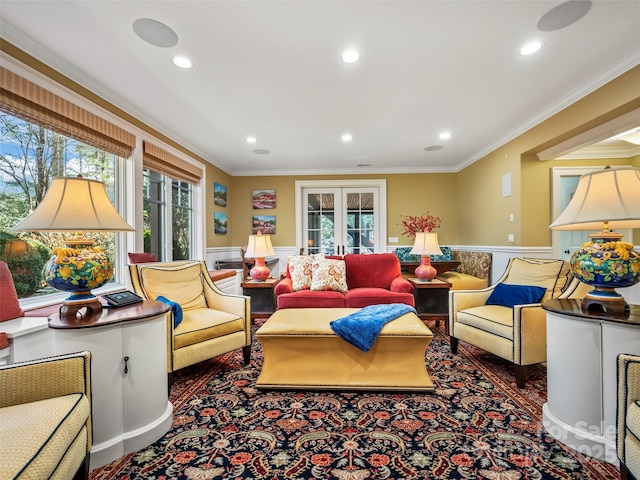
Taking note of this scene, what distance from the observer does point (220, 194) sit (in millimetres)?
5496

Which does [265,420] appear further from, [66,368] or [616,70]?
[616,70]

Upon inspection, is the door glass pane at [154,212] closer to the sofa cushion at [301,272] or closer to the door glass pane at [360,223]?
the sofa cushion at [301,272]

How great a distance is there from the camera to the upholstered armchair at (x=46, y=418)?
826 millimetres

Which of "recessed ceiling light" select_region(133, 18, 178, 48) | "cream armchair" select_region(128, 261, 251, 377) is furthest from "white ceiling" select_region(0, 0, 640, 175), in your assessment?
"cream armchair" select_region(128, 261, 251, 377)

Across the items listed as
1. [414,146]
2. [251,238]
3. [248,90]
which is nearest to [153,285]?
[251,238]

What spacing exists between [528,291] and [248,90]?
305 centimetres

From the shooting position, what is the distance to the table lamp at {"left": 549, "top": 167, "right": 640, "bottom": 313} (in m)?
1.45

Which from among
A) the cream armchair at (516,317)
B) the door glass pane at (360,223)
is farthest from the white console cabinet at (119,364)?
the door glass pane at (360,223)

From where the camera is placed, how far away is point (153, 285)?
2.41 metres

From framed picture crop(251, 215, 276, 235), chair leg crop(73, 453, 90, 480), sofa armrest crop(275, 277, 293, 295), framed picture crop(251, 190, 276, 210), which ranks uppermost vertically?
framed picture crop(251, 190, 276, 210)

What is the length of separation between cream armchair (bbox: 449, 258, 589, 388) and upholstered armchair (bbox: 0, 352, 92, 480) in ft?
8.13

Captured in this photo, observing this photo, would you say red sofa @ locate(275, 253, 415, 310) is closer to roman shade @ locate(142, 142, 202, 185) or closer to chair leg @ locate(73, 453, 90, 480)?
roman shade @ locate(142, 142, 202, 185)

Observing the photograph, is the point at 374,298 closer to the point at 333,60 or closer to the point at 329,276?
the point at 329,276

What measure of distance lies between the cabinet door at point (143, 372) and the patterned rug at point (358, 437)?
6.8 inches
